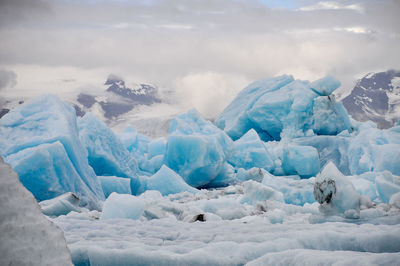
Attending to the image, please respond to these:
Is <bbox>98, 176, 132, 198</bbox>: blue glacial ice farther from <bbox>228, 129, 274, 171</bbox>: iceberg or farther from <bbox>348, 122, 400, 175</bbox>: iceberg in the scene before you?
<bbox>348, 122, 400, 175</bbox>: iceberg

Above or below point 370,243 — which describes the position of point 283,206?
below

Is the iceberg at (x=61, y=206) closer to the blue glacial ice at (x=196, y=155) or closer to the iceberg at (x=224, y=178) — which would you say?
the blue glacial ice at (x=196, y=155)

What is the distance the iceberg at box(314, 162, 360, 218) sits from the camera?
349 cm

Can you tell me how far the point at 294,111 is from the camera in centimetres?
1541

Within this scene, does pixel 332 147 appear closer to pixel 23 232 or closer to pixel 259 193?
pixel 259 193

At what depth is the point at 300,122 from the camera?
15828 millimetres

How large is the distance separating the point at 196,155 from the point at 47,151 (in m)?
5.64

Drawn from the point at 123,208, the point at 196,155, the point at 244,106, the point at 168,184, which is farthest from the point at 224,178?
the point at 123,208

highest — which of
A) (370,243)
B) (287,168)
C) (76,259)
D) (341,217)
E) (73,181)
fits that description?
(370,243)

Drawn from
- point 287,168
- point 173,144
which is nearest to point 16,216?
point 173,144

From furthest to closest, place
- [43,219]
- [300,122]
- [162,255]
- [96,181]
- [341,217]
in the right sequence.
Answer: [300,122] < [96,181] < [341,217] < [162,255] < [43,219]

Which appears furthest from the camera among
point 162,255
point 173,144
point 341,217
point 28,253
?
point 173,144

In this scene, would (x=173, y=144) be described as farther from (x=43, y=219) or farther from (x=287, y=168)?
(x=43, y=219)

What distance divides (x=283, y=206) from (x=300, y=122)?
11.5m
